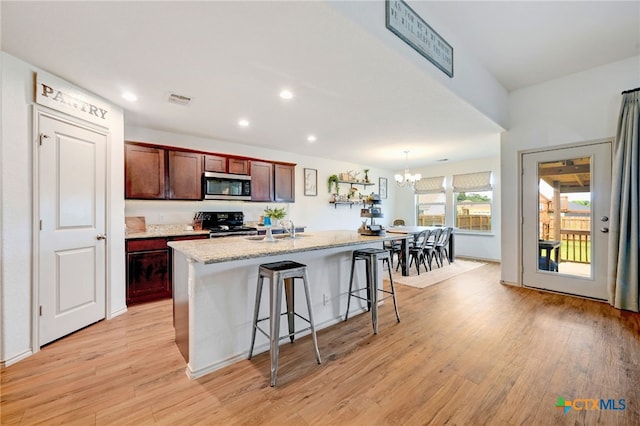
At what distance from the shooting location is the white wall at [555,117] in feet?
11.2

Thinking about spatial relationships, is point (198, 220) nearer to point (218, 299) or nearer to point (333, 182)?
point (218, 299)

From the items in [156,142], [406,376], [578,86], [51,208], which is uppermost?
[578,86]

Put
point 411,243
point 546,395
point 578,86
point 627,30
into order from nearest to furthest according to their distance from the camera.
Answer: point 546,395 < point 627,30 < point 578,86 < point 411,243

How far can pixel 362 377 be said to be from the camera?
1.99 metres

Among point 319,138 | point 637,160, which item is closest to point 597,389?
point 637,160

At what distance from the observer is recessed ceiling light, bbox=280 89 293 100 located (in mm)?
2869

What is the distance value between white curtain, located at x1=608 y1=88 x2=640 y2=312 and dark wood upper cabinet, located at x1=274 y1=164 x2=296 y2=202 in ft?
15.8

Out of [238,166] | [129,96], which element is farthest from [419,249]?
[129,96]

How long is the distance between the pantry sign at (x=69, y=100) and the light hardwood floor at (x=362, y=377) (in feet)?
7.29

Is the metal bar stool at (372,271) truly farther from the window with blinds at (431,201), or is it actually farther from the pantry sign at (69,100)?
the window with blinds at (431,201)

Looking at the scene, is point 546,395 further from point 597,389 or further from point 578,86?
point 578,86

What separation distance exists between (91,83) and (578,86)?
5.93m

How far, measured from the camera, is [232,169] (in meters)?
4.71

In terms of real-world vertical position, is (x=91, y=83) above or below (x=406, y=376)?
above
